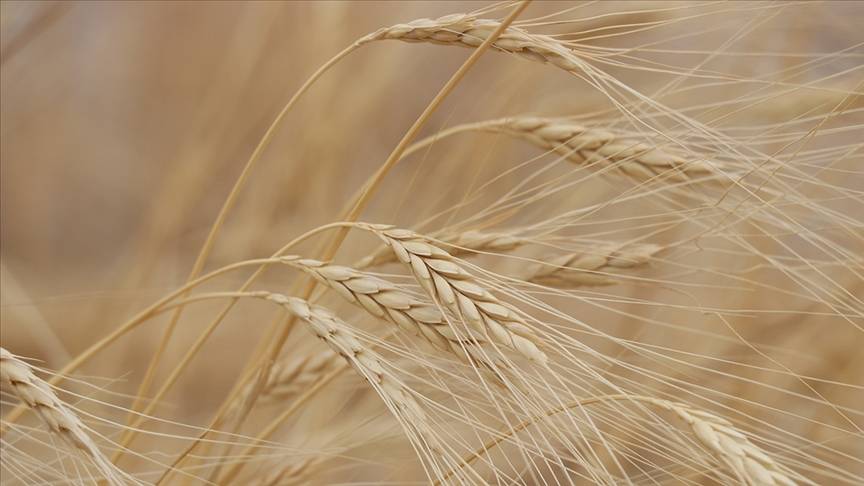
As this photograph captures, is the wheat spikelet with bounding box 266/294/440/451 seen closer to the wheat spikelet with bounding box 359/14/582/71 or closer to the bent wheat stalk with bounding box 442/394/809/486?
the bent wheat stalk with bounding box 442/394/809/486

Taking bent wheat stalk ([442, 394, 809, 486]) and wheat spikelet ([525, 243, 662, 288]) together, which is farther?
wheat spikelet ([525, 243, 662, 288])

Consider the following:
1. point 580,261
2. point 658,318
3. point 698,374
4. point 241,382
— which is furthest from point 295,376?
point 658,318

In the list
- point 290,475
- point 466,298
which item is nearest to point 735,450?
point 466,298

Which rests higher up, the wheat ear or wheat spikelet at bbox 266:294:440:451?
the wheat ear

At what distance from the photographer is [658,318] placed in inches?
44.3

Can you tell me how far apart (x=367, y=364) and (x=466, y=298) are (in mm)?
76

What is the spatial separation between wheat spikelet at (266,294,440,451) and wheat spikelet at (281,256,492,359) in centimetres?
2

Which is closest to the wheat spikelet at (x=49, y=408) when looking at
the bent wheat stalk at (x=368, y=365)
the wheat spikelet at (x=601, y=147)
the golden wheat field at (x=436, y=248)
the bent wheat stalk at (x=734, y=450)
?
the golden wheat field at (x=436, y=248)

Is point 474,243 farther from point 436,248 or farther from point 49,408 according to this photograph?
point 49,408

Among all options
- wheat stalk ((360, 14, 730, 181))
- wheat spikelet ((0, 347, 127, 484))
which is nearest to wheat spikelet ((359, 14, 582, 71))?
wheat stalk ((360, 14, 730, 181))

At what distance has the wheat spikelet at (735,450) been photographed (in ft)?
1.21

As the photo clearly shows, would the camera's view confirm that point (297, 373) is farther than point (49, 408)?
Yes

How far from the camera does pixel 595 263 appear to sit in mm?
608

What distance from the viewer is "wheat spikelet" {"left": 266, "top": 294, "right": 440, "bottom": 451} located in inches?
18.3
